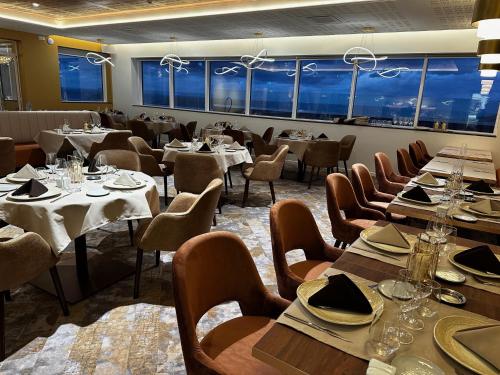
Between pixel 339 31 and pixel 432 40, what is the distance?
5.92 feet

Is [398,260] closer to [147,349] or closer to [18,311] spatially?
[147,349]

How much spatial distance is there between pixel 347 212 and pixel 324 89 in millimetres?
5911

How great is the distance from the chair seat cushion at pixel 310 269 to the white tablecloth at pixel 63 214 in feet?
4.00

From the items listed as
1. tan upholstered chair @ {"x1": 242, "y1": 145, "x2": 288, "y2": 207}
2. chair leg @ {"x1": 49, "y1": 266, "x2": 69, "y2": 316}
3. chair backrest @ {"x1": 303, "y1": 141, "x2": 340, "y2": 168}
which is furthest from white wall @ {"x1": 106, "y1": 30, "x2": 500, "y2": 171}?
chair leg @ {"x1": 49, "y1": 266, "x2": 69, "y2": 316}

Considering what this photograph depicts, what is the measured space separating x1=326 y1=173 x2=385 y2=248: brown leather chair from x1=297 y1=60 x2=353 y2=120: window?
17.9 ft

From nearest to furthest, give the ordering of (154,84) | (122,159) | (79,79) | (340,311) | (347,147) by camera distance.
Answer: (340,311) < (122,159) < (347,147) < (79,79) < (154,84)

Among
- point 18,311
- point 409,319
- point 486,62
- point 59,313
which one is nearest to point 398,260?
point 409,319

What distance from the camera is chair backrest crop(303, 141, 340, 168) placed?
5.89m

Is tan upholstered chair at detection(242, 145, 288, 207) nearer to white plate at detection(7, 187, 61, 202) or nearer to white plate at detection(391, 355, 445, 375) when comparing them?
white plate at detection(7, 187, 61, 202)

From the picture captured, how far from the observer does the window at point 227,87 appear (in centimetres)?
925

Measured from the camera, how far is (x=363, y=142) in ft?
24.1

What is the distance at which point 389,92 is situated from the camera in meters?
7.61

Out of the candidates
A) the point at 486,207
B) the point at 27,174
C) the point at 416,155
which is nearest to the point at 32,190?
the point at 27,174

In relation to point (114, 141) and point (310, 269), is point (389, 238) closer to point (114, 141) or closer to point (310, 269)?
point (310, 269)
